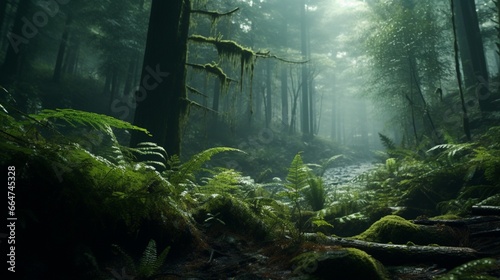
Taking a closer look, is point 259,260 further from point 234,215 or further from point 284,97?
point 284,97

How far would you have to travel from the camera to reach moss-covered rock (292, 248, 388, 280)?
2732 mm

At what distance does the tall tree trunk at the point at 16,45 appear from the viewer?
677 inches

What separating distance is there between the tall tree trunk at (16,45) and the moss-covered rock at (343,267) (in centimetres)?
1972

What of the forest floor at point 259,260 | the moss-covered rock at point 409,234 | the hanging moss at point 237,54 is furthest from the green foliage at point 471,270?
the hanging moss at point 237,54

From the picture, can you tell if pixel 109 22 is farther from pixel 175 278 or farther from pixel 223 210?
pixel 175 278

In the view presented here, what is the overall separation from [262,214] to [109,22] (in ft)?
60.2

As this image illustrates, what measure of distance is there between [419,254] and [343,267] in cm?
96

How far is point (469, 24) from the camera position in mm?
13172

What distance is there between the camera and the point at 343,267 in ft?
9.11

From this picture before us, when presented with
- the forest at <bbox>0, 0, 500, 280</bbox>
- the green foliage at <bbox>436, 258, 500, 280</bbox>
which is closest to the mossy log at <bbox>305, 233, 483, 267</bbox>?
the forest at <bbox>0, 0, 500, 280</bbox>

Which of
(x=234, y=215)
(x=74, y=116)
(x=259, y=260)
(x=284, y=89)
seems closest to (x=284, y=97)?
(x=284, y=89)

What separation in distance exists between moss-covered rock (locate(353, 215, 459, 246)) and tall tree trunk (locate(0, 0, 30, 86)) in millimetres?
19782

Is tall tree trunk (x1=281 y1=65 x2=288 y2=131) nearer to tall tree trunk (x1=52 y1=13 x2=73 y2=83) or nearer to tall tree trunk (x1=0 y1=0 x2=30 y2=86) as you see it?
tall tree trunk (x1=52 y1=13 x2=73 y2=83)

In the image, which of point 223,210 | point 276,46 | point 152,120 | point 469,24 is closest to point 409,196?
point 223,210
